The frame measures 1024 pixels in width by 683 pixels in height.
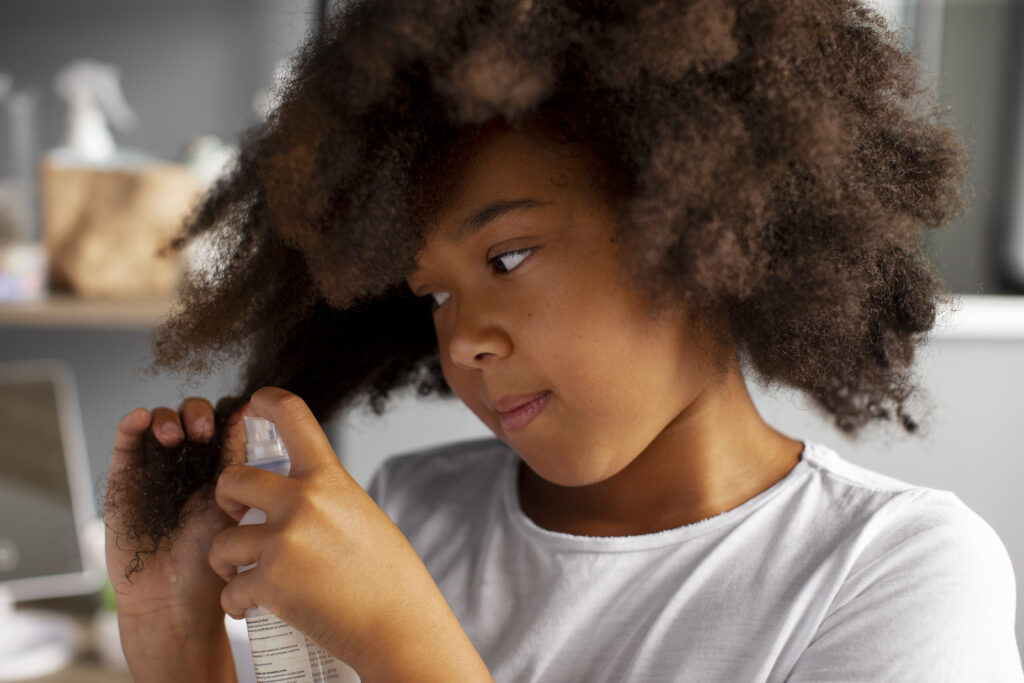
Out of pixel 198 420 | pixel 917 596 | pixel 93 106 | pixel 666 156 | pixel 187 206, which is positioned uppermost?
pixel 93 106

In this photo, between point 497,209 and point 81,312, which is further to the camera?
point 81,312

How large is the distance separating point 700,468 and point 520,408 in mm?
175

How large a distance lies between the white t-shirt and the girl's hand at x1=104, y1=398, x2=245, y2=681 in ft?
0.69

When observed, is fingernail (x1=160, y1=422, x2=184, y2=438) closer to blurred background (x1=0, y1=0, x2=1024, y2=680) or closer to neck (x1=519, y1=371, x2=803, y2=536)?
blurred background (x1=0, y1=0, x2=1024, y2=680)

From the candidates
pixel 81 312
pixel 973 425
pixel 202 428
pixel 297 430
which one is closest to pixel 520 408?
pixel 297 430

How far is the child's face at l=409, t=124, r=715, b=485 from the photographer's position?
60 cm

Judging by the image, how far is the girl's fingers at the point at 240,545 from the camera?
557 millimetres

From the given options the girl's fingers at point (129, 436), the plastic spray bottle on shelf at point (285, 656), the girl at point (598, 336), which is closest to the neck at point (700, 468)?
the girl at point (598, 336)

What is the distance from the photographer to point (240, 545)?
561mm

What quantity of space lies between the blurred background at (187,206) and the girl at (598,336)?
0.42 feet

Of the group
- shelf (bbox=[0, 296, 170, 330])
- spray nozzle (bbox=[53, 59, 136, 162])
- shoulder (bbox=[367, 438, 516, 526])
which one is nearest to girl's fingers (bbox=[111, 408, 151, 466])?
shoulder (bbox=[367, 438, 516, 526])

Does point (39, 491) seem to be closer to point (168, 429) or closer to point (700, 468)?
point (168, 429)

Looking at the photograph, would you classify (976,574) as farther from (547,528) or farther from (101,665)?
(101,665)

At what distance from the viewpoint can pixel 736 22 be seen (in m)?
0.54
